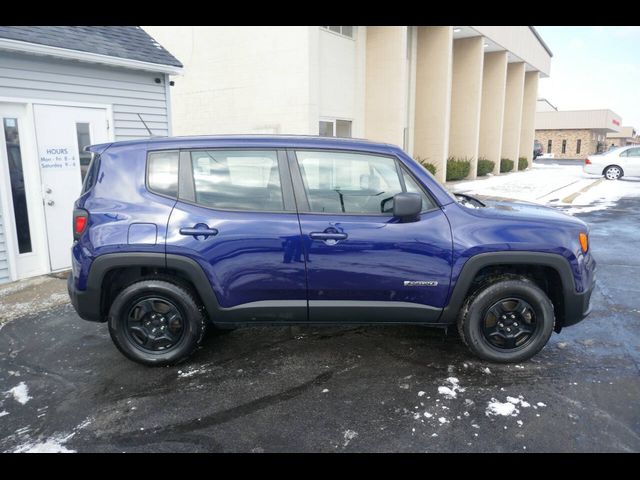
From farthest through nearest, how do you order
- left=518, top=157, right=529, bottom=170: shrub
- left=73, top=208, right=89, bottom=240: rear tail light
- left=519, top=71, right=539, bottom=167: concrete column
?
left=519, top=71, right=539, bottom=167: concrete column → left=518, top=157, right=529, bottom=170: shrub → left=73, top=208, right=89, bottom=240: rear tail light

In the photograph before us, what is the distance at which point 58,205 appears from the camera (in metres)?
6.80

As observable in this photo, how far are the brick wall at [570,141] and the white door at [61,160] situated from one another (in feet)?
178

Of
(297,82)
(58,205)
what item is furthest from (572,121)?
(58,205)

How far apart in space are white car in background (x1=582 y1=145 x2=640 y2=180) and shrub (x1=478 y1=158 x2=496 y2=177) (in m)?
4.23

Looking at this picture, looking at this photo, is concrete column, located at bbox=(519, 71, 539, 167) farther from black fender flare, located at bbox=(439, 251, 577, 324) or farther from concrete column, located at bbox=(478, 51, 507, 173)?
black fender flare, located at bbox=(439, 251, 577, 324)

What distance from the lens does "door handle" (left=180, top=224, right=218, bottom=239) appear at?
3598mm

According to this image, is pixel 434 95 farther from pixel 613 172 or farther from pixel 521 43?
pixel 521 43

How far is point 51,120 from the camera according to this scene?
6605 mm

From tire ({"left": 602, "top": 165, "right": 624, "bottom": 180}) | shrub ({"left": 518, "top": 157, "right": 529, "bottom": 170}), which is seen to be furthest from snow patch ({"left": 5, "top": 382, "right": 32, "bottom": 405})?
shrub ({"left": 518, "top": 157, "right": 529, "bottom": 170})

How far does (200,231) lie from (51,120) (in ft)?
14.4

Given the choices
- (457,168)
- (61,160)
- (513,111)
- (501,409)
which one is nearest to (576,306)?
(501,409)

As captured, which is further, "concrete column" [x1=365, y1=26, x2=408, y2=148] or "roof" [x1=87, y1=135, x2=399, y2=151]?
"concrete column" [x1=365, y1=26, x2=408, y2=148]

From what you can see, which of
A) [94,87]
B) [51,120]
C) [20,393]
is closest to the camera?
[20,393]

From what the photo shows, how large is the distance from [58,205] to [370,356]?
5139 millimetres
